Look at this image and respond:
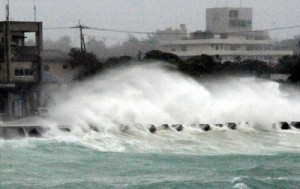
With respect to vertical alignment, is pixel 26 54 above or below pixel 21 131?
above

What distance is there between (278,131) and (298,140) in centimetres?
423

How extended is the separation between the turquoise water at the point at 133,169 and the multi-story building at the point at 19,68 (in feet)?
77.7

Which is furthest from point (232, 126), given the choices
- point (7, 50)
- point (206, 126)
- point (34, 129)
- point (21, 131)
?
point (7, 50)

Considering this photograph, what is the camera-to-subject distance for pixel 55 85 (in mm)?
60406

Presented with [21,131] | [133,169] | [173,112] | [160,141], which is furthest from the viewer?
[173,112]

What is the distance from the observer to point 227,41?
404 feet

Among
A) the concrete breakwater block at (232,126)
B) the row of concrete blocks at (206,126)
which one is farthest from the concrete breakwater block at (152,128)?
the concrete breakwater block at (232,126)

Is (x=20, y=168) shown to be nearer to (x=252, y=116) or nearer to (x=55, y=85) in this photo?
(x=252, y=116)

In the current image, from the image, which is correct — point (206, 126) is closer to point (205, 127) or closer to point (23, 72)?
point (205, 127)

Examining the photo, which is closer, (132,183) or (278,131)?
(132,183)

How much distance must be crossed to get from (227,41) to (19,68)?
6602 centimetres

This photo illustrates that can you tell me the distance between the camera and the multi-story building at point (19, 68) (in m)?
56.5

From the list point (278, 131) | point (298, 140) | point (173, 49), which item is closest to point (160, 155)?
point (298, 140)

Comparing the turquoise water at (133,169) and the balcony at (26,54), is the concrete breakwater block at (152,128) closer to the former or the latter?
the turquoise water at (133,169)
